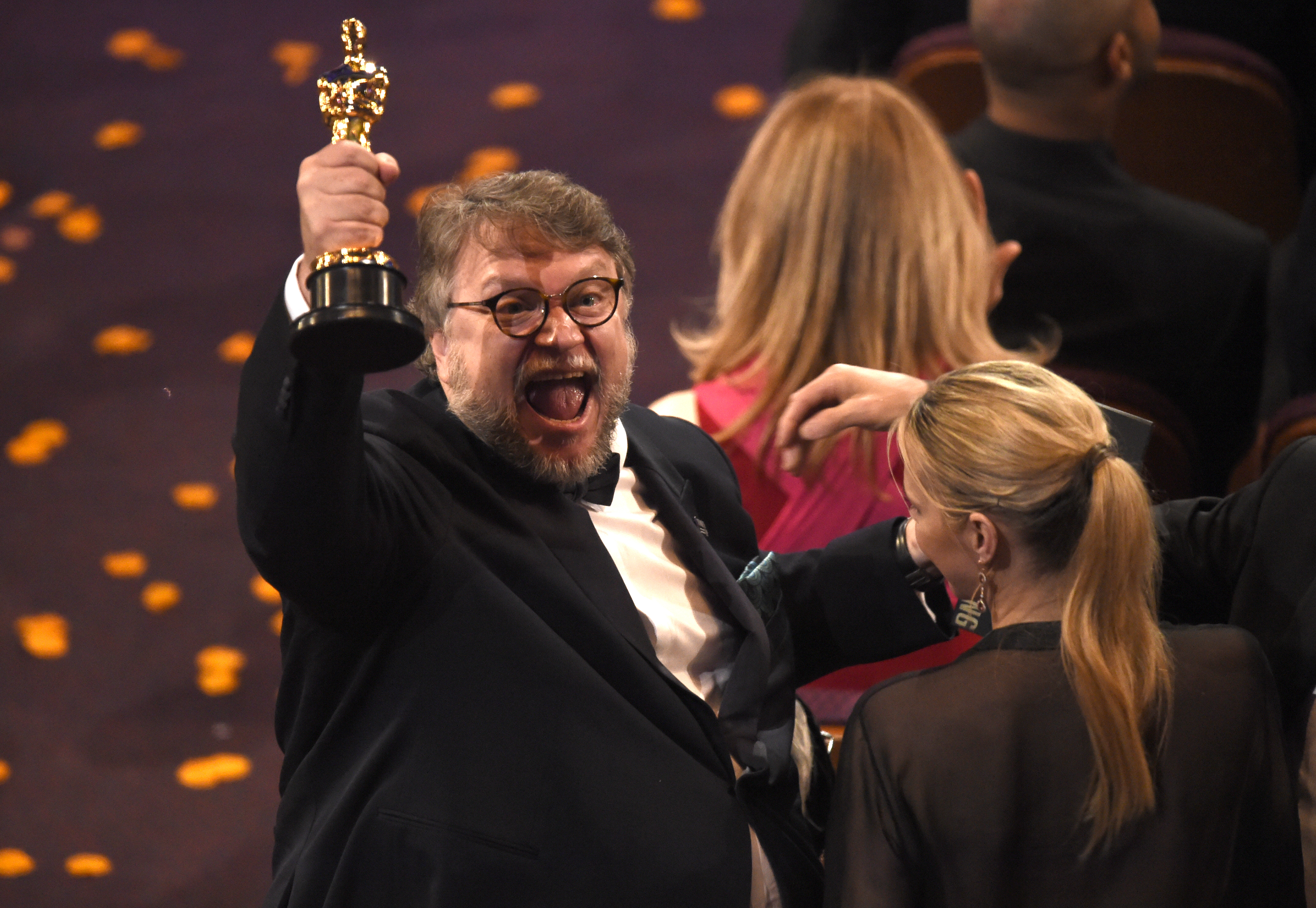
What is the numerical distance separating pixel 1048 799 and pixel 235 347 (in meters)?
3.33

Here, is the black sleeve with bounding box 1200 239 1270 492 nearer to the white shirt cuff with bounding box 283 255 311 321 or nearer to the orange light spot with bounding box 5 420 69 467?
the white shirt cuff with bounding box 283 255 311 321

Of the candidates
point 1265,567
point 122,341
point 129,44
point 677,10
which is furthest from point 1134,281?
point 129,44

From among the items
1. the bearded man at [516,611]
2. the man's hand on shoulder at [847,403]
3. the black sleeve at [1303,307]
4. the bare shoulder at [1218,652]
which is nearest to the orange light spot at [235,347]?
the bearded man at [516,611]

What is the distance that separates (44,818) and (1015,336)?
7.96 feet

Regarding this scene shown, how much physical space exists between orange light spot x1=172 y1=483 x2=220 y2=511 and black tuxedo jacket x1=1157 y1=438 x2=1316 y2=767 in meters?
2.80

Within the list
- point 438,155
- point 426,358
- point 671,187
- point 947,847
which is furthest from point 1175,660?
point 438,155

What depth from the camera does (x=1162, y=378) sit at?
10.2ft

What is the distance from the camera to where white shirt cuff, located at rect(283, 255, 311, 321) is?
1519 millimetres

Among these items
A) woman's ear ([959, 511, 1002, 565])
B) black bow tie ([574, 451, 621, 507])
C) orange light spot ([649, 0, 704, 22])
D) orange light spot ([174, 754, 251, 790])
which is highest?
orange light spot ([649, 0, 704, 22])

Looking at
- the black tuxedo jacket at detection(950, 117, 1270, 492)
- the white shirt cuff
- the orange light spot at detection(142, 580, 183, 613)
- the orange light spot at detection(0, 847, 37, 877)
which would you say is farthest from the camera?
the orange light spot at detection(142, 580, 183, 613)

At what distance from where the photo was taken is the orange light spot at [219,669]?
3.61 metres

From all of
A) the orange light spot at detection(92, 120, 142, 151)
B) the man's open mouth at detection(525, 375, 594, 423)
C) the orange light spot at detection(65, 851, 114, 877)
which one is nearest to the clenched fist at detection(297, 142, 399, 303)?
the man's open mouth at detection(525, 375, 594, 423)

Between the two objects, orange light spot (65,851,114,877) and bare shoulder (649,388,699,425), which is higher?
bare shoulder (649,388,699,425)

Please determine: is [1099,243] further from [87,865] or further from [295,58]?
[295,58]
